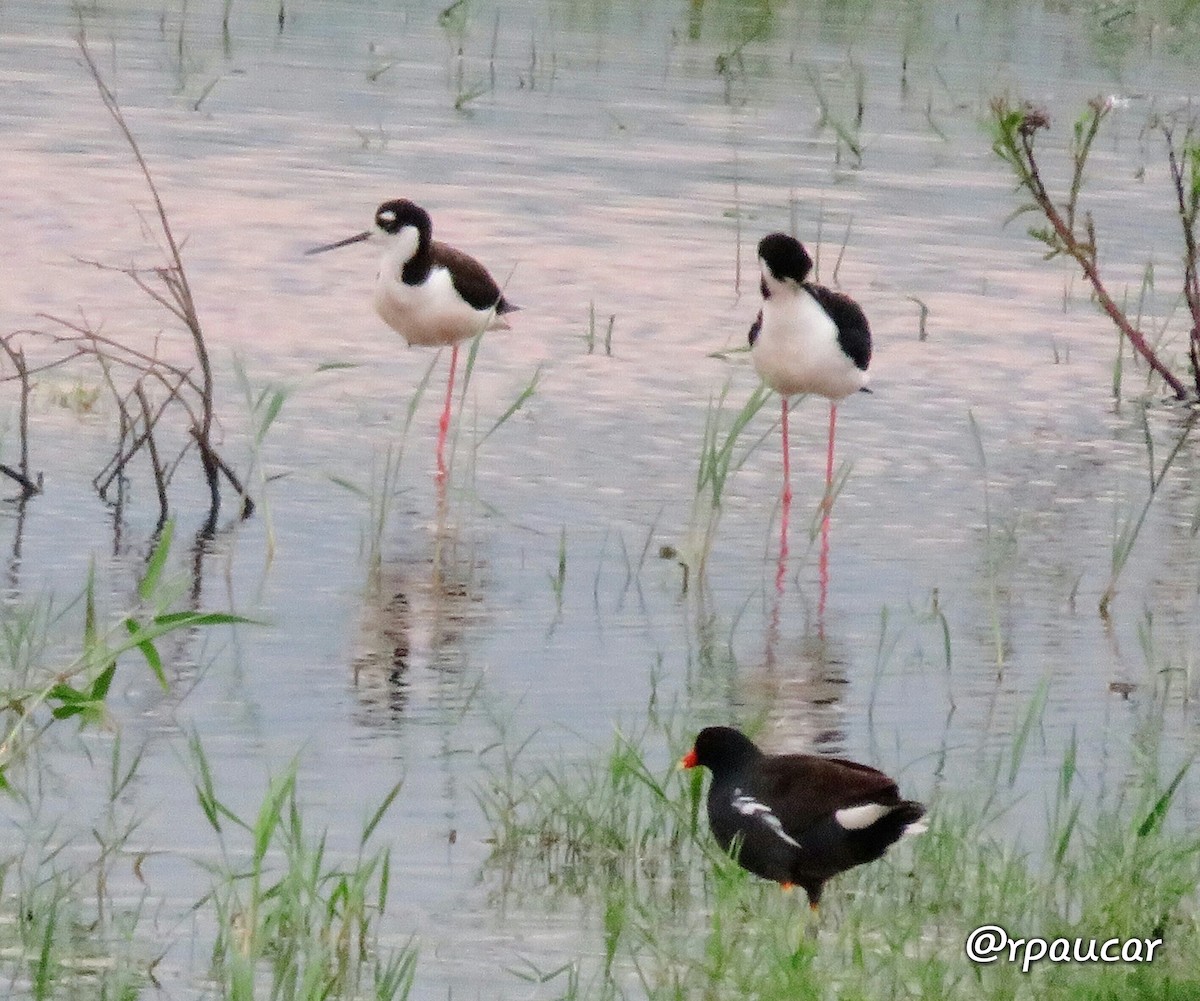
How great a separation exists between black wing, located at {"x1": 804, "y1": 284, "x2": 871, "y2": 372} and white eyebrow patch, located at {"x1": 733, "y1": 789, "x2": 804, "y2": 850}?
4385 mm

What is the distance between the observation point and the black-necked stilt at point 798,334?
973 centimetres

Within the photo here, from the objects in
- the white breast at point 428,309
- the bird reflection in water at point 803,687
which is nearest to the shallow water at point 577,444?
the bird reflection in water at point 803,687

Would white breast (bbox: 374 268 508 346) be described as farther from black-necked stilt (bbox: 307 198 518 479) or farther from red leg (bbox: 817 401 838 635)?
red leg (bbox: 817 401 838 635)

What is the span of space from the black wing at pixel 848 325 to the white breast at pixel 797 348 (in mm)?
31

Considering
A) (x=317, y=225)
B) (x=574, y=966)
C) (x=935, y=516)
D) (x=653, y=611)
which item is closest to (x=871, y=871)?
(x=574, y=966)

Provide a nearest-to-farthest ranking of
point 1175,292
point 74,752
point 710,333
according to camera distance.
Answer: point 74,752
point 710,333
point 1175,292

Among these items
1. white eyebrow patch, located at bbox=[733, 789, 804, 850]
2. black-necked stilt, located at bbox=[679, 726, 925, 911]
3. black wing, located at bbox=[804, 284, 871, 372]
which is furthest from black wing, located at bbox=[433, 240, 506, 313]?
white eyebrow patch, located at bbox=[733, 789, 804, 850]

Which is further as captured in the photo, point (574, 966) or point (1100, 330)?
point (1100, 330)

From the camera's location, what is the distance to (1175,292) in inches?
538

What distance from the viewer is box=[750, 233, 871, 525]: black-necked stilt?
9.73 metres

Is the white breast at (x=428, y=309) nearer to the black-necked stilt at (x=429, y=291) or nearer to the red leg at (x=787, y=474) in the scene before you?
the black-necked stilt at (x=429, y=291)

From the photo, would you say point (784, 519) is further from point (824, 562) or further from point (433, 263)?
point (433, 263)

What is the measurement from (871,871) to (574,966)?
2.94ft

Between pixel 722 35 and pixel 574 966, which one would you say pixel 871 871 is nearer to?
pixel 574 966
